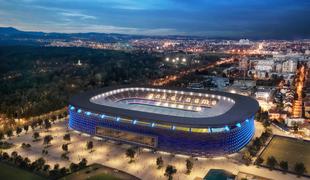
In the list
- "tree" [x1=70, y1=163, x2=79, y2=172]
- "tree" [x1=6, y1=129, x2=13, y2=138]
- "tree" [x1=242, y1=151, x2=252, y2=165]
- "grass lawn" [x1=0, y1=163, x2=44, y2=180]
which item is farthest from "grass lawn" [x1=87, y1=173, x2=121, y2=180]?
"tree" [x1=6, y1=129, x2=13, y2=138]

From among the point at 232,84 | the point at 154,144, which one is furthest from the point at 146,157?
the point at 232,84

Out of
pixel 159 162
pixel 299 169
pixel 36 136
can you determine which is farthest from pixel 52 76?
pixel 299 169

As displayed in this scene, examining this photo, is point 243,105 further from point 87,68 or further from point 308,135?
point 87,68

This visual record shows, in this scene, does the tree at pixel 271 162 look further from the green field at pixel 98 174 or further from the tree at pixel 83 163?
the tree at pixel 83 163

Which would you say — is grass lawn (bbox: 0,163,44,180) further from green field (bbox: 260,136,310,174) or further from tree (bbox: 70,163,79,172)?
green field (bbox: 260,136,310,174)

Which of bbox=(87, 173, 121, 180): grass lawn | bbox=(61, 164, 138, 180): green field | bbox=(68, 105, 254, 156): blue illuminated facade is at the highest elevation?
bbox=(68, 105, 254, 156): blue illuminated facade

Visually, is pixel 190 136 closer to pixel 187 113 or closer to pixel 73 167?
pixel 187 113

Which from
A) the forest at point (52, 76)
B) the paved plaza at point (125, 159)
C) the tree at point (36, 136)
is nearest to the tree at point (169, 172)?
the paved plaza at point (125, 159)
